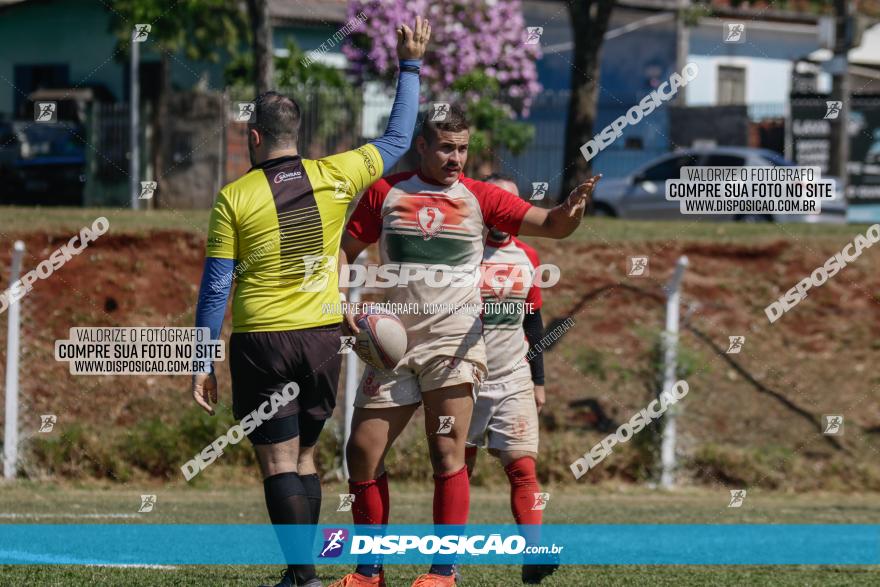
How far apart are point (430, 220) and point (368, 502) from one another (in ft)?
4.59

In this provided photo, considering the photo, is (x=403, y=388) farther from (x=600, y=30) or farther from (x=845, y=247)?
(x=600, y=30)

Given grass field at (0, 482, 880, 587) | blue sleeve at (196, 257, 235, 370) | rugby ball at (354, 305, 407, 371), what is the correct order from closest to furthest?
1. blue sleeve at (196, 257, 235, 370)
2. rugby ball at (354, 305, 407, 371)
3. grass field at (0, 482, 880, 587)

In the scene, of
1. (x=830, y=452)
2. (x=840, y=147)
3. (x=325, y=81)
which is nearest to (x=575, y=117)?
(x=325, y=81)

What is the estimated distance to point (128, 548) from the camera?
8508 millimetres

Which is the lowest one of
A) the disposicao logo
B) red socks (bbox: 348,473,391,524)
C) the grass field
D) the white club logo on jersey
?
the grass field

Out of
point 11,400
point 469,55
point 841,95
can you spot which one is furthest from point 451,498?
point 841,95

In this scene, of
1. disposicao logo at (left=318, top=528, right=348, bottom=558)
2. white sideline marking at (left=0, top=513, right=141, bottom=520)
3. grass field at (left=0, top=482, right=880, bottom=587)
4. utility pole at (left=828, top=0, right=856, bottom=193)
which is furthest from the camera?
utility pole at (left=828, top=0, right=856, bottom=193)

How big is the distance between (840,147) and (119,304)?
13184 mm

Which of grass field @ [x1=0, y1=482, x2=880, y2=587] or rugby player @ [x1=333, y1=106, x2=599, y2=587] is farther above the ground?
rugby player @ [x1=333, y1=106, x2=599, y2=587]

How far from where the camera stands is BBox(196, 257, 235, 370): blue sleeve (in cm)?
625

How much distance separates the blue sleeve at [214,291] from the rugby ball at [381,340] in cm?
68

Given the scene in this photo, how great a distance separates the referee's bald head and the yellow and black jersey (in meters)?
0.09

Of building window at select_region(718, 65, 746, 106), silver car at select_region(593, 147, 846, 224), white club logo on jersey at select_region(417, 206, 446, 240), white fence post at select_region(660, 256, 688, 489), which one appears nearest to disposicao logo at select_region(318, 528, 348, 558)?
white club logo on jersey at select_region(417, 206, 446, 240)

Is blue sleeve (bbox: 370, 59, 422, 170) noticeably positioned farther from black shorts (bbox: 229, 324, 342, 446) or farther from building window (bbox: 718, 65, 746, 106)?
building window (bbox: 718, 65, 746, 106)
